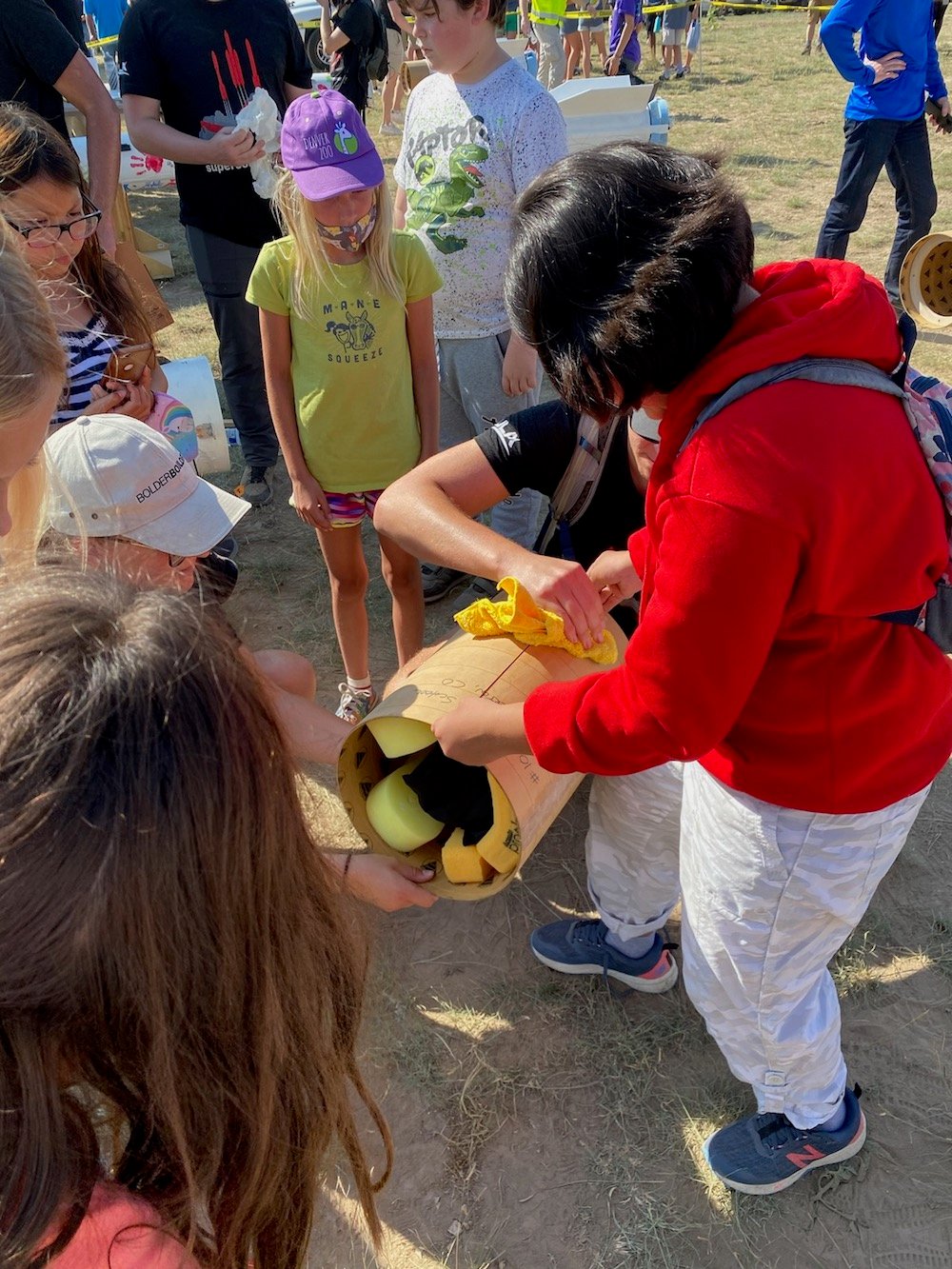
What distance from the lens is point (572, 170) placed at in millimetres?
1208

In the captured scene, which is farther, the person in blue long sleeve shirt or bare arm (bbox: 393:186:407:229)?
the person in blue long sleeve shirt

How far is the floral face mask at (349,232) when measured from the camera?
251 centimetres

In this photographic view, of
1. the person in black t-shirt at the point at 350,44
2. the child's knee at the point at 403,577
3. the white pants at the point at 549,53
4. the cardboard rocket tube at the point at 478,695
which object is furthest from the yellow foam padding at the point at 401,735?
the white pants at the point at 549,53

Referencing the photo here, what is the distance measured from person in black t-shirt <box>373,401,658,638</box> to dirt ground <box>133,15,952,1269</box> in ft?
1.93

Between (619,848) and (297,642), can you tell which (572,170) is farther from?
(297,642)

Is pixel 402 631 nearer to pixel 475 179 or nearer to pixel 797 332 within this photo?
pixel 475 179

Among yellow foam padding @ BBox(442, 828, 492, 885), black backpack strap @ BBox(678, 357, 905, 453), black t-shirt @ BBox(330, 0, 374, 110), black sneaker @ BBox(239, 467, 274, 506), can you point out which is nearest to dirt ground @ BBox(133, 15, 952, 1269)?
yellow foam padding @ BBox(442, 828, 492, 885)

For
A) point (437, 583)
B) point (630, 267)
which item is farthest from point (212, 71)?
point (630, 267)

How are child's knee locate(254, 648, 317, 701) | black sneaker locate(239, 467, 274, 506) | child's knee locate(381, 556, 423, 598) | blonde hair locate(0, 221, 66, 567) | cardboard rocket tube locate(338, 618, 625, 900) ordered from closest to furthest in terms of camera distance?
blonde hair locate(0, 221, 66, 567), cardboard rocket tube locate(338, 618, 625, 900), child's knee locate(254, 648, 317, 701), child's knee locate(381, 556, 423, 598), black sneaker locate(239, 467, 274, 506)

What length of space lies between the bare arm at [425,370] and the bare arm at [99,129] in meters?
1.34

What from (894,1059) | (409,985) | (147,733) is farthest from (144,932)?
(894,1059)

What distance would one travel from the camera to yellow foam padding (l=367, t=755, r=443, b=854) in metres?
1.90

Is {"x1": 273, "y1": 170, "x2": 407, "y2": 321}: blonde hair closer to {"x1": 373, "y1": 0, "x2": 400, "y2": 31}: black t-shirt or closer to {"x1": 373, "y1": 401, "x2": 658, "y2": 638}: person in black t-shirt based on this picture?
{"x1": 373, "y1": 401, "x2": 658, "y2": 638}: person in black t-shirt

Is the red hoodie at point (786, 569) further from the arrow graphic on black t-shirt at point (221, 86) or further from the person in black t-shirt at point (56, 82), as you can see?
the arrow graphic on black t-shirt at point (221, 86)
